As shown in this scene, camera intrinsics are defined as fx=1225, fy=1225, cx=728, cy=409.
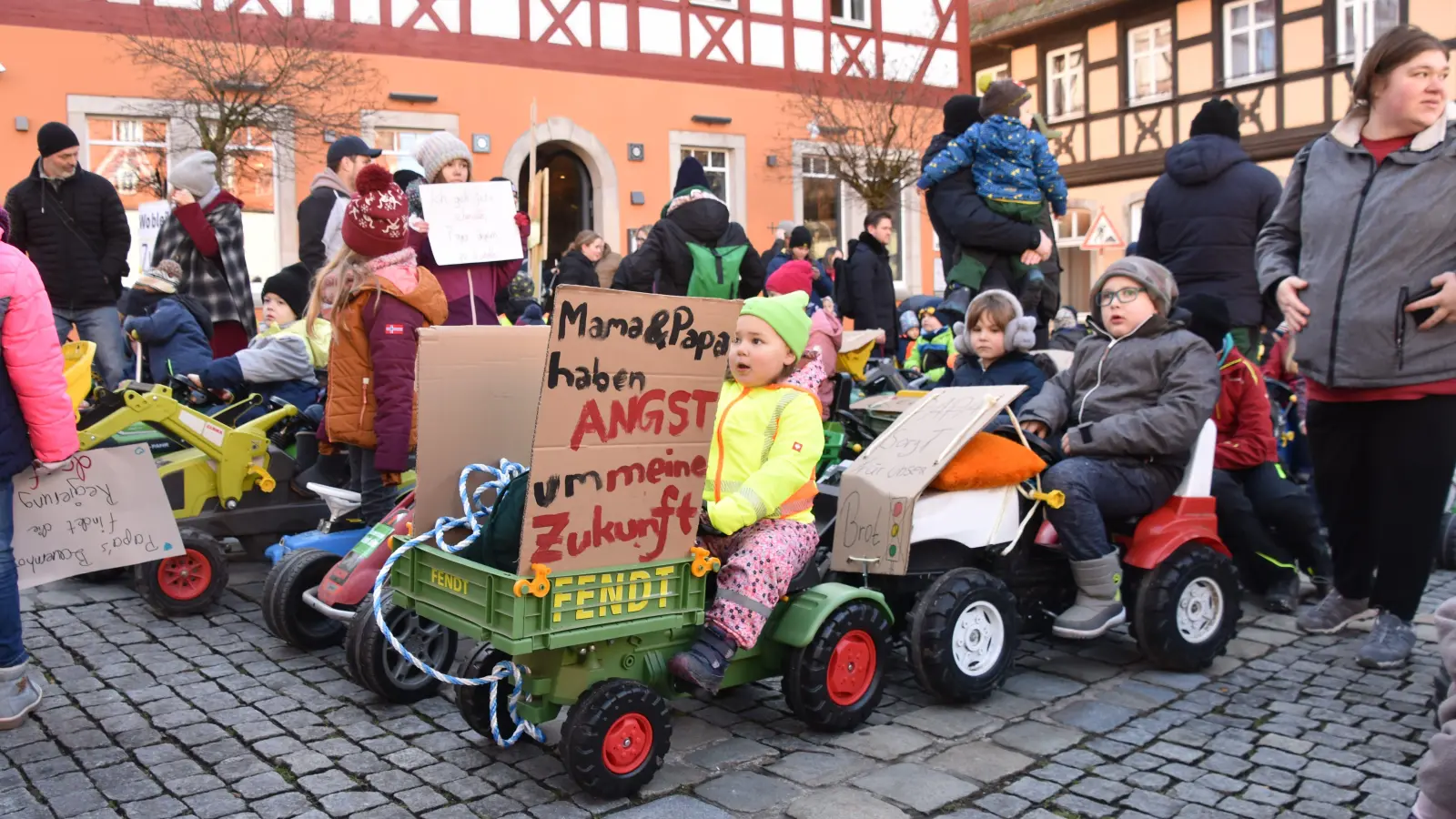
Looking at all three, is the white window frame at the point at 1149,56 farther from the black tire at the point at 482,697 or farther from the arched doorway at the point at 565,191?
the black tire at the point at 482,697

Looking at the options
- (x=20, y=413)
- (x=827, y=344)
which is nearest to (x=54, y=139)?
(x=20, y=413)

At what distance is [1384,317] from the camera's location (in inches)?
167

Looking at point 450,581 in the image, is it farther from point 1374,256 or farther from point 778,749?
point 1374,256

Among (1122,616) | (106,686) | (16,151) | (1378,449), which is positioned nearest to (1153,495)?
(1122,616)

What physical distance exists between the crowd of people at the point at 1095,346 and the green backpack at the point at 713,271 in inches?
0.6

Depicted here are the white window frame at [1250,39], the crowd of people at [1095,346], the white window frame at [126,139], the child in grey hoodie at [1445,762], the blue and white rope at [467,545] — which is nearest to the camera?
the child in grey hoodie at [1445,762]

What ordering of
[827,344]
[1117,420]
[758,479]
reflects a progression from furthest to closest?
[827,344] < [1117,420] < [758,479]

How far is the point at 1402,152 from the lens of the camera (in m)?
4.23

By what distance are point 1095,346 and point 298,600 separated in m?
3.21

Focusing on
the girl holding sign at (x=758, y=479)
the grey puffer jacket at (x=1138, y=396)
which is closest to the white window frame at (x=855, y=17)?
the grey puffer jacket at (x=1138, y=396)

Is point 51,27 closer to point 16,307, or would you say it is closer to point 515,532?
point 16,307

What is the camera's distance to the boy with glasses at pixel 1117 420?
13.9ft

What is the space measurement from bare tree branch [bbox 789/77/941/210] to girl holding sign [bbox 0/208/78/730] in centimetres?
1685

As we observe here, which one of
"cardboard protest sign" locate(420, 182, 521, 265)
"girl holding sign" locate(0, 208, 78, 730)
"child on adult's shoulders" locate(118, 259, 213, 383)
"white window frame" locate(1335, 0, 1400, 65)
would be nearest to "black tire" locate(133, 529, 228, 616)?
"girl holding sign" locate(0, 208, 78, 730)
